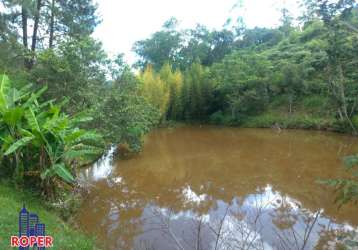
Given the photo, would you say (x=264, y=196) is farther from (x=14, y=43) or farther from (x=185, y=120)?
(x=185, y=120)

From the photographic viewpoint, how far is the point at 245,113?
59.1 ft

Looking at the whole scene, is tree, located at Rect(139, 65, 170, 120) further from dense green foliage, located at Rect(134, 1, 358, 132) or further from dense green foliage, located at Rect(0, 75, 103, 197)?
dense green foliage, located at Rect(0, 75, 103, 197)

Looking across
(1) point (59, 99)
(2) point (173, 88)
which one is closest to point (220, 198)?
(1) point (59, 99)

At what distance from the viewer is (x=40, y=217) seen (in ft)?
12.3

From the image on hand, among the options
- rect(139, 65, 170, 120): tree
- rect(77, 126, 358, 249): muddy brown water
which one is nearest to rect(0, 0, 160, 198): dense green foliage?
rect(77, 126, 358, 249): muddy brown water

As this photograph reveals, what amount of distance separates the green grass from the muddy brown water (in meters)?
0.52

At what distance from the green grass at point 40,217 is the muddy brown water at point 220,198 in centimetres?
52

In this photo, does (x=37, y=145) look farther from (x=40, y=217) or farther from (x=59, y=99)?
(x=59, y=99)

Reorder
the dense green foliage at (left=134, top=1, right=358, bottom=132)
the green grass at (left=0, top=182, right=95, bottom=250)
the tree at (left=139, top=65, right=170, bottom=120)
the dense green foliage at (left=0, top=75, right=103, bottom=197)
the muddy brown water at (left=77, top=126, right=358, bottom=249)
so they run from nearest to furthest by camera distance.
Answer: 1. the green grass at (left=0, top=182, right=95, bottom=250)
2. the muddy brown water at (left=77, top=126, right=358, bottom=249)
3. the dense green foliage at (left=0, top=75, right=103, bottom=197)
4. the dense green foliage at (left=134, top=1, right=358, bottom=132)
5. the tree at (left=139, top=65, right=170, bottom=120)

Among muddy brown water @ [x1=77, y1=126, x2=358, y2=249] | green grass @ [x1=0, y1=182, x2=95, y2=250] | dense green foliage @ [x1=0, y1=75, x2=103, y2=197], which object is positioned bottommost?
muddy brown water @ [x1=77, y1=126, x2=358, y2=249]

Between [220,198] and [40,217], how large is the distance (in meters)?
3.22

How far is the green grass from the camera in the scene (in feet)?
10.1

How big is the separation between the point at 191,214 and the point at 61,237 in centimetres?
225

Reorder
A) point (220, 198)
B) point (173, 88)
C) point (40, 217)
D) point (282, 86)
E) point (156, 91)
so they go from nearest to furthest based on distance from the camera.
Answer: point (40, 217), point (220, 198), point (156, 91), point (282, 86), point (173, 88)
